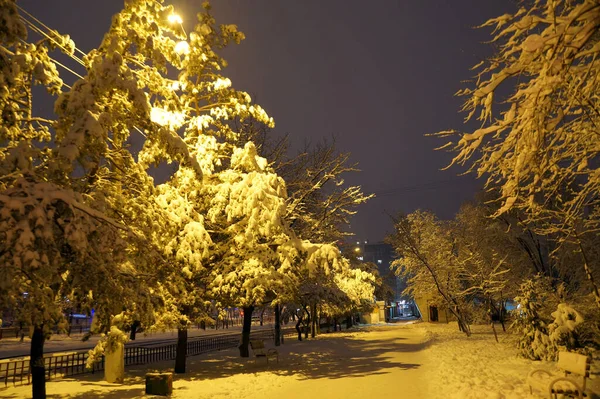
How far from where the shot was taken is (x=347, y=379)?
41.3 ft

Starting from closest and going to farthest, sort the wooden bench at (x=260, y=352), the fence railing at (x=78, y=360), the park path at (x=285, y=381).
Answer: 1. the park path at (x=285, y=381)
2. the fence railing at (x=78, y=360)
3. the wooden bench at (x=260, y=352)

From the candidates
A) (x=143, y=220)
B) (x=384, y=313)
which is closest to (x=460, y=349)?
(x=143, y=220)

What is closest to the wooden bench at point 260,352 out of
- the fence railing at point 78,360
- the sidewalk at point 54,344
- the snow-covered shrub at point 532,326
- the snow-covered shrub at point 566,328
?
the sidewalk at point 54,344

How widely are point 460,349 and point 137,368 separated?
12363mm

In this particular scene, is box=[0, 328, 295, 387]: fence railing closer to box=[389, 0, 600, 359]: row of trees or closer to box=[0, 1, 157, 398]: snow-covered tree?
box=[0, 1, 157, 398]: snow-covered tree

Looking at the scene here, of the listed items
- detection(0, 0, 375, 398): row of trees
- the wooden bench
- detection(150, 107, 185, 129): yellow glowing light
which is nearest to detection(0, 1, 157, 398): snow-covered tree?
detection(0, 0, 375, 398): row of trees

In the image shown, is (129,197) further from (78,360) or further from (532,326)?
(532,326)

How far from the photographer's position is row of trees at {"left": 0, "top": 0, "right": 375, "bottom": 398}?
6.86 m

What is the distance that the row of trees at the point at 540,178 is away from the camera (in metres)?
5.01

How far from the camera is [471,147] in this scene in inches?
232

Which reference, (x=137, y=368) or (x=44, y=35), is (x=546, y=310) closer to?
(x=137, y=368)

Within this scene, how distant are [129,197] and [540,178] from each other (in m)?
8.87

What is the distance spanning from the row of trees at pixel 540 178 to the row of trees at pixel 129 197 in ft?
18.0

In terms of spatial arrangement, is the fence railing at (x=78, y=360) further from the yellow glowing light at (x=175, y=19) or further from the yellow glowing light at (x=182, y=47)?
the yellow glowing light at (x=175, y=19)
